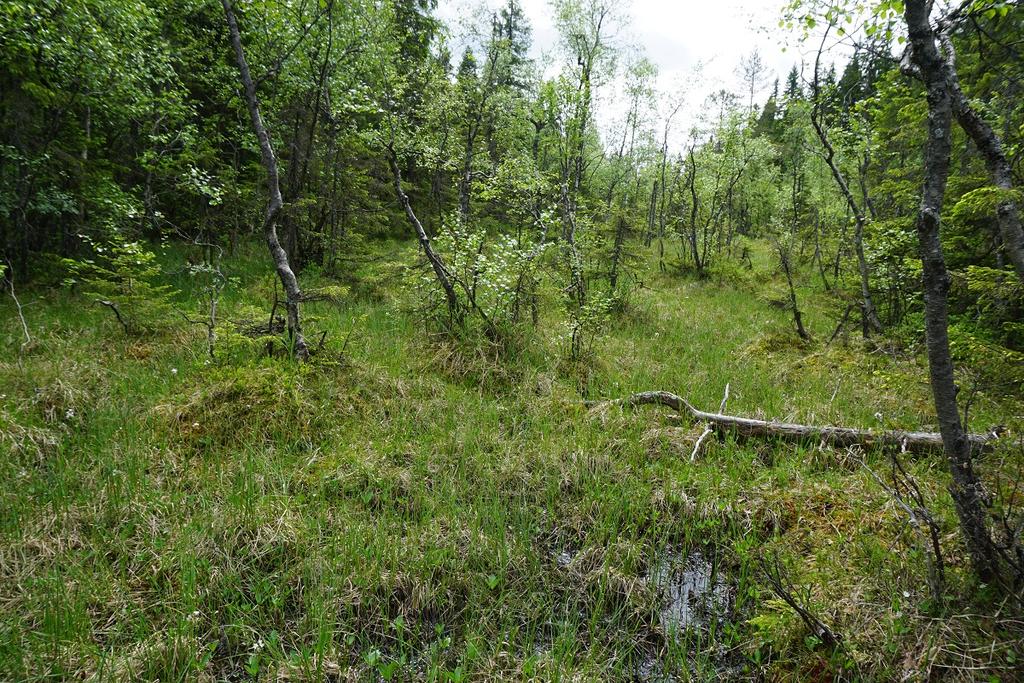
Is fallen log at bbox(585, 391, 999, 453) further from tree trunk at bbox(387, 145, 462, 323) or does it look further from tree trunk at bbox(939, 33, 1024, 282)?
tree trunk at bbox(387, 145, 462, 323)

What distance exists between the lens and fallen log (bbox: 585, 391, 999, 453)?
4.52 m

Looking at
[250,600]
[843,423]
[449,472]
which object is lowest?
[250,600]

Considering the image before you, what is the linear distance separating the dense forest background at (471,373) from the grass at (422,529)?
3 centimetres

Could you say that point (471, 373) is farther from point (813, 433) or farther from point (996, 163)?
point (996, 163)

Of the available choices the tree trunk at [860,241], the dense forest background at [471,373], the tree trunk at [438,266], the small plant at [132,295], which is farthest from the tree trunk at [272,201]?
the tree trunk at [860,241]

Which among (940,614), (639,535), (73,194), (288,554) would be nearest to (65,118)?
(73,194)

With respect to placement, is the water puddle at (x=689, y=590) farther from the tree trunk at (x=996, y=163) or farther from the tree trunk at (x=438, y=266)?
the tree trunk at (x=438, y=266)

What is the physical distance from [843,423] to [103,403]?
28.9ft

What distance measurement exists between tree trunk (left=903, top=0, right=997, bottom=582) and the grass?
0.36m

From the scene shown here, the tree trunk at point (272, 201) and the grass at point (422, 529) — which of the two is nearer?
the grass at point (422, 529)

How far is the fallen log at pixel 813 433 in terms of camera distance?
14.8 ft

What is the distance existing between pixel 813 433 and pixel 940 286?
2.81 m

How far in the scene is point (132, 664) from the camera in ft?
7.72

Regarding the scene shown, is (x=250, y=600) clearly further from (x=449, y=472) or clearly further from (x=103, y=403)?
(x=103, y=403)
